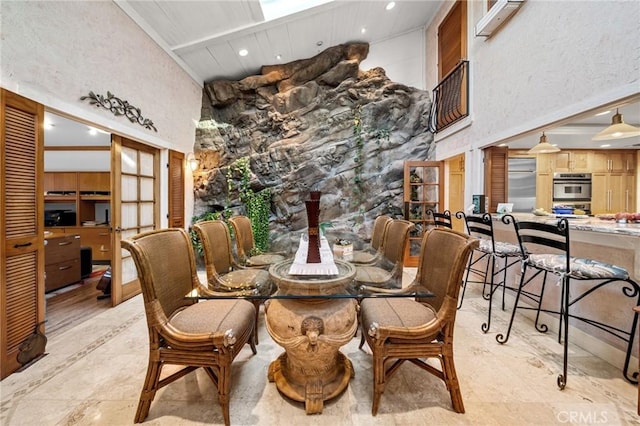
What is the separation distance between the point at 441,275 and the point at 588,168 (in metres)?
5.13

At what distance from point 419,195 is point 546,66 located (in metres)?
2.43

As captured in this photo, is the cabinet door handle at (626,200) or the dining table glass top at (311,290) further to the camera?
the cabinet door handle at (626,200)

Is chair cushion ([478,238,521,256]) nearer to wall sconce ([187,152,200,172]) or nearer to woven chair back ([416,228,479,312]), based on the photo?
woven chair back ([416,228,479,312])

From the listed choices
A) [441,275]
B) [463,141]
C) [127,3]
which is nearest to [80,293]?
[127,3]

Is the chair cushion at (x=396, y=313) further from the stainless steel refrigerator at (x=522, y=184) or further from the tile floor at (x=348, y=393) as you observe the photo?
the stainless steel refrigerator at (x=522, y=184)

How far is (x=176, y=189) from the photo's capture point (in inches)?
162

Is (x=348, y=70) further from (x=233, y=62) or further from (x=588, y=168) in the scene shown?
(x=588, y=168)

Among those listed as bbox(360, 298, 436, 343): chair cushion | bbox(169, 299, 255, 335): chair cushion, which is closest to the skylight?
bbox(169, 299, 255, 335): chair cushion

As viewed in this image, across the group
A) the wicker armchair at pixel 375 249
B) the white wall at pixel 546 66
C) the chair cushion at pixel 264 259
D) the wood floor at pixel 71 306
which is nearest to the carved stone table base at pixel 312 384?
the wicker armchair at pixel 375 249

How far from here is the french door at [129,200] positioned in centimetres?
294

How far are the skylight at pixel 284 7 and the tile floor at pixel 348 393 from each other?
4.45m

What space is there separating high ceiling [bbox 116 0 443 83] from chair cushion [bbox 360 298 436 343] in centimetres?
402

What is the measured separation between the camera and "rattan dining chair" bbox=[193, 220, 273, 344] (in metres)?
1.67

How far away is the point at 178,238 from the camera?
1.66 m
